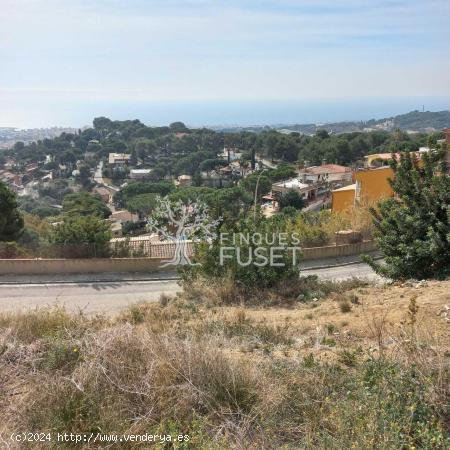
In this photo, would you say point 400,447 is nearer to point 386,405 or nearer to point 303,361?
point 386,405

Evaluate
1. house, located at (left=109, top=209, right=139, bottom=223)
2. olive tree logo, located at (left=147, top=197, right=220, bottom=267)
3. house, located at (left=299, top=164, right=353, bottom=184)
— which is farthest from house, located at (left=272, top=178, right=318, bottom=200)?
olive tree logo, located at (left=147, top=197, right=220, bottom=267)

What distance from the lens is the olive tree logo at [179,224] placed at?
1511 centimetres

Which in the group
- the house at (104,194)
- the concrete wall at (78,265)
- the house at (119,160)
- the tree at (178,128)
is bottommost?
the house at (104,194)

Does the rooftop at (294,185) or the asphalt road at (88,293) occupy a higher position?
the rooftop at (294,185)

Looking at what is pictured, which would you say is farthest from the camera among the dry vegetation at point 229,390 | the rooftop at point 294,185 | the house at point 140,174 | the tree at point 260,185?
the house at point 140,174

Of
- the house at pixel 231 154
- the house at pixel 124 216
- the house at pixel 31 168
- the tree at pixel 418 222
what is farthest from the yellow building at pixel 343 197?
the house at pixel 31 168

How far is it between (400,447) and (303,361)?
1.88 m

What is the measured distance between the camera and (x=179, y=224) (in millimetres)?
15398

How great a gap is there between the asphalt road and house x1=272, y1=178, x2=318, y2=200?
104ft

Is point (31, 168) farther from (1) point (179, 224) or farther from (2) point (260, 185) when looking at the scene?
(1) point (179, 224)

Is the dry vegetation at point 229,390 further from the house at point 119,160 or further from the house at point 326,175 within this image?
the house at point 119,160

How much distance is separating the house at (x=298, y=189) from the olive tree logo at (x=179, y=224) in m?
30.6

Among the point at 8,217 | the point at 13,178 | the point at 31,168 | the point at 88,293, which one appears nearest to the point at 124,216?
the point at 8,217

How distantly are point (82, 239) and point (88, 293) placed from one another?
8.70 ft
